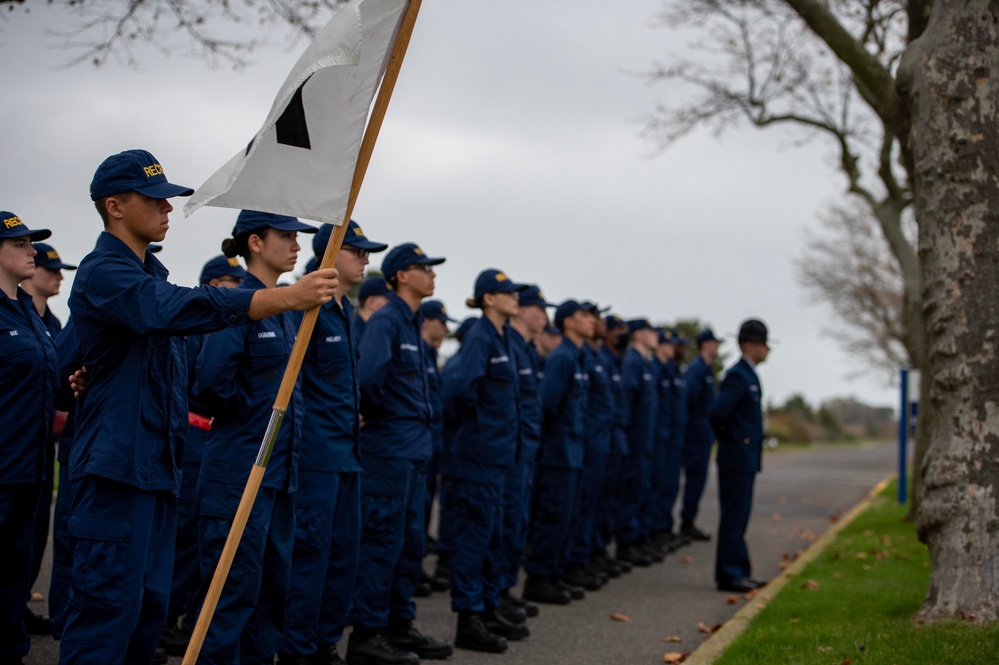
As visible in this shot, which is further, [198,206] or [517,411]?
[517,411]

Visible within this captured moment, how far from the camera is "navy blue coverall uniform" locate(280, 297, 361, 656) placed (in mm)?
6000

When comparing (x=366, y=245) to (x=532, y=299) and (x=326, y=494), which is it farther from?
(x=532, y=299)

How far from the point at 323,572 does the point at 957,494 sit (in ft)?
13.4

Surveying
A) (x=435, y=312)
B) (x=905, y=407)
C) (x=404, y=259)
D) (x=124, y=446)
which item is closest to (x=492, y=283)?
(x=404, y=259)

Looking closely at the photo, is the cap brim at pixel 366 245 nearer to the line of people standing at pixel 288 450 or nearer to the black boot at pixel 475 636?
the line of people standing at pixel 288 450

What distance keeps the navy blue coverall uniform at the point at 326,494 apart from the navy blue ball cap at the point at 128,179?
1.99 metres

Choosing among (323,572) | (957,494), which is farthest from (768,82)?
(323,572)

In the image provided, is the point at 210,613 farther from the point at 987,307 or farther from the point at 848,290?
the point at 848,290

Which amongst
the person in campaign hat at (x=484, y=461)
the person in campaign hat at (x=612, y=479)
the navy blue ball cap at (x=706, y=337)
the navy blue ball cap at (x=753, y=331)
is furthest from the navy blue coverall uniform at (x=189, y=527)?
the navy blue ball cap at (x=706, y=337)

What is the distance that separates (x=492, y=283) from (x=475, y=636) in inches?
104

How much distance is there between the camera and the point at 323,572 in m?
6.03

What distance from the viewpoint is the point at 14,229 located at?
617 centimetres

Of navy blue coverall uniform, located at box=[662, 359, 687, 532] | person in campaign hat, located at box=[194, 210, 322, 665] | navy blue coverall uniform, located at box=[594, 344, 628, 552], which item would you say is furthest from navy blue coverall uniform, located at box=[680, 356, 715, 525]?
person in campaign hat, located at box=[194, 210, 322, 665]

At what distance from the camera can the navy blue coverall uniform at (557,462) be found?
369 inches
